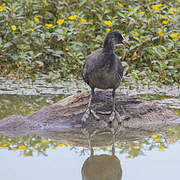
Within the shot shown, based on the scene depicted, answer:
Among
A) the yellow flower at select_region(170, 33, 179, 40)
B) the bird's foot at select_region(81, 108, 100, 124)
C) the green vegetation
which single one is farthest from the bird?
the yellow flower at select_region(170, 33, 179, 40)

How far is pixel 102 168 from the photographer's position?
5.11 metres

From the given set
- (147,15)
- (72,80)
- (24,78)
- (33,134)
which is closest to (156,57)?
(147,15)

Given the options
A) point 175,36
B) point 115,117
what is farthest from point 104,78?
point 175,36

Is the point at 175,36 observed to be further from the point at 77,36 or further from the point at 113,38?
the point at 113,38

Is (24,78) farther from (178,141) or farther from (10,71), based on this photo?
(178,141)

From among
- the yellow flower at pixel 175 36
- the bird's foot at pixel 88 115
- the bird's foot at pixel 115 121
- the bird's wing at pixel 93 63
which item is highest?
the bird's wing at pixel 93 63

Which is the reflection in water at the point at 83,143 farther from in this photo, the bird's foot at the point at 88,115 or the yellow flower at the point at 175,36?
the yellow flower at the point at 175,36

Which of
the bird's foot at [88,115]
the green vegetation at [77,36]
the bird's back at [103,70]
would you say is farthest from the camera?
the green vegetation at [77,36]

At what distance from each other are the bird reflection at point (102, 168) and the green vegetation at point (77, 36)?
4052 millimetres

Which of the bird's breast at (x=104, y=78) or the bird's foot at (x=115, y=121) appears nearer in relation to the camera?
the bird's breast at (x=104, y=78)

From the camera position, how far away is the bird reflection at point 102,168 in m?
4.81

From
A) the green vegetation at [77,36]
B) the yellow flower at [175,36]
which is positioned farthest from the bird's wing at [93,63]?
the yellow flower at [175,36]

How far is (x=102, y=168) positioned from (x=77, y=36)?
5769 mm

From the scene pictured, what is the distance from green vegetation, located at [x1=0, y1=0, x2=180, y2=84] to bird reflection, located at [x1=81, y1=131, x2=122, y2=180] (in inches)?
160
